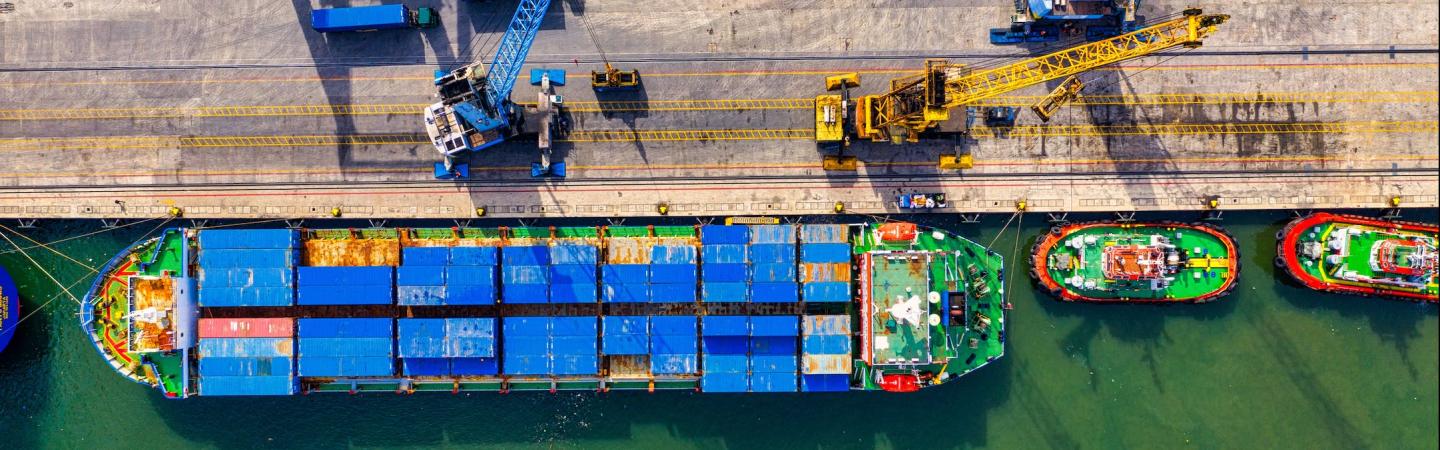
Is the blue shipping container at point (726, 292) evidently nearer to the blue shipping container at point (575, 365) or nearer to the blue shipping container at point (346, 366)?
the blue shipping container at point (575, 365)

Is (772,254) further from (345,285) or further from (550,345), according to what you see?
(345,285)

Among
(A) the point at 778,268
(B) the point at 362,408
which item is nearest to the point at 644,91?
(A) the point at 778,268

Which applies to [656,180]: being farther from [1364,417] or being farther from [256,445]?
[1364,417]

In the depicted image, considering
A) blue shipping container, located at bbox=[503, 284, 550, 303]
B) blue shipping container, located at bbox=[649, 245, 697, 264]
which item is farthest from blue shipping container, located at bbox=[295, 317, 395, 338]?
blue shipping container, located at bbox=[649, 245, 697, 264]

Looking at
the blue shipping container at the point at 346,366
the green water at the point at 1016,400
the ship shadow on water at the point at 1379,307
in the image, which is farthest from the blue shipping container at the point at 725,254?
the ship shadow on water at the point at 1379,307

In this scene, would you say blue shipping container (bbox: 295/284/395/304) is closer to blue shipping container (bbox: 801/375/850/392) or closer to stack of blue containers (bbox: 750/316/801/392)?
stack of blue containers (bbox: 750/316/801/392)

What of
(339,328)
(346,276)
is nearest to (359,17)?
(346,276)
